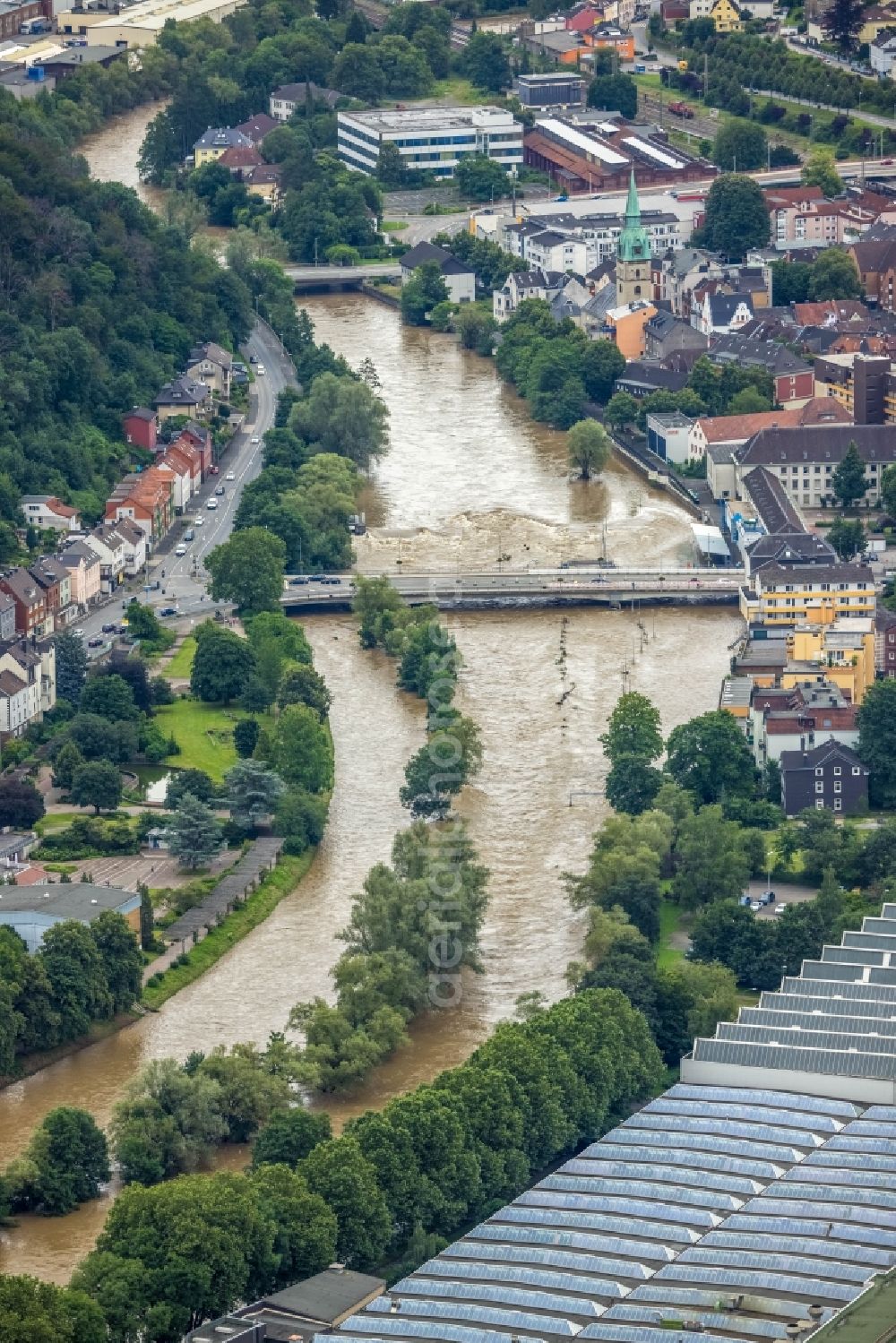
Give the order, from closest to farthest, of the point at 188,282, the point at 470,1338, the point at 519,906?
the point at 470,1338, the point at 519,906, the point at 188,282

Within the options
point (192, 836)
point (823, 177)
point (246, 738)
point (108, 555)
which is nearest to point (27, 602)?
point (108, 555)

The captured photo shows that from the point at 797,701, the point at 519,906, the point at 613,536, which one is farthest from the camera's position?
the point at 613,536

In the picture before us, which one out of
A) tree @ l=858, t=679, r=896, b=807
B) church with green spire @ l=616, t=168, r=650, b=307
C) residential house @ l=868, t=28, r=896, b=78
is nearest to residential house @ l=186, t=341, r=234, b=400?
church with green spire @ l=616, t=168, r=650, b=307

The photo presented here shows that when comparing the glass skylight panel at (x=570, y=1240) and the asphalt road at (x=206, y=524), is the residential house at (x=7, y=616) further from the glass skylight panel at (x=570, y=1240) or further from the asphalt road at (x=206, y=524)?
the glass skylight panel at (x=570, y=1240)

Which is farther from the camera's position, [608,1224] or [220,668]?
[220,668]

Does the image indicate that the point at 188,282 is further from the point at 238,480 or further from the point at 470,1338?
the point at 470,1338

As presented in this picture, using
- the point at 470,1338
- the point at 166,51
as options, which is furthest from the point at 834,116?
the point at 470,1338

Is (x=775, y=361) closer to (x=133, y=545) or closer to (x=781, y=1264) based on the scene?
(x=133, y=545)
